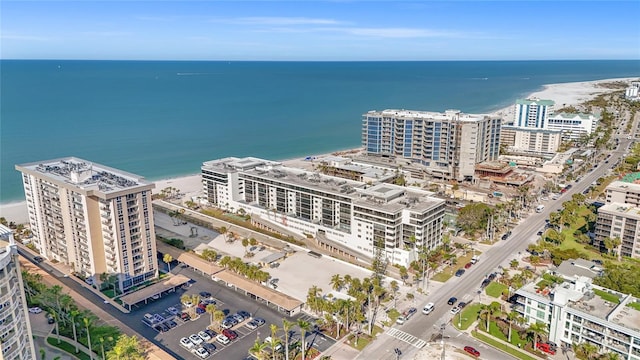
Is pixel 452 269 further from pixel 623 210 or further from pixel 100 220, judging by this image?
pixel 100 220

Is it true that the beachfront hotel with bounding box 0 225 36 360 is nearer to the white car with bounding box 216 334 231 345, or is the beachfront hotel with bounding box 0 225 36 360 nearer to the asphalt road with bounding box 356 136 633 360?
the white car with bounding box 216 334 231 345

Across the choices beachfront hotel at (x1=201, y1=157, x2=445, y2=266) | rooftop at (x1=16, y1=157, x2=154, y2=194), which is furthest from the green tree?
beachfront hotel at (x1=201, y1=157, x2=445, y2=266)

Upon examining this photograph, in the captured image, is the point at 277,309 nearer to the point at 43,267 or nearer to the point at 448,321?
the point at 448,321

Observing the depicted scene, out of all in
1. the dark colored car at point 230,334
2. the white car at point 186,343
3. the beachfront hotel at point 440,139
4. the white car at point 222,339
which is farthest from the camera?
the beachfront hotel at point 440,139

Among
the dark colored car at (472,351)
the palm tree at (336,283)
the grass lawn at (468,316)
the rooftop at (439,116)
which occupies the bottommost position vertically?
the grass lawn at (468,316)

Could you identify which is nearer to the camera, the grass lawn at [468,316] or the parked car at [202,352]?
the parked car at [202,352]

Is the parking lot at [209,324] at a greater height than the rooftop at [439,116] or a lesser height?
lesser

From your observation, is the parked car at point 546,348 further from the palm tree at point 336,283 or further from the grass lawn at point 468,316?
the palm tree at point 336,283

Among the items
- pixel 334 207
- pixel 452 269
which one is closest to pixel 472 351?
pixel 452 269

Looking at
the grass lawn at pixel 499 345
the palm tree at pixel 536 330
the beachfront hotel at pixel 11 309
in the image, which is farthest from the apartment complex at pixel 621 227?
the beachfront hotel at pixel 11 309
